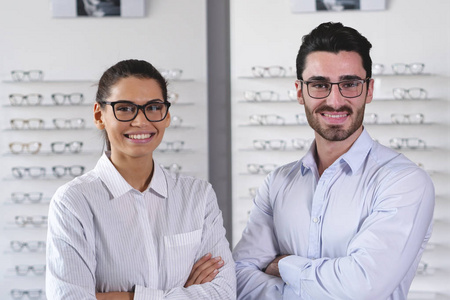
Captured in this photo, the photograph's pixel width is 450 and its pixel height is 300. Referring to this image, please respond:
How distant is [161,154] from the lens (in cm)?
555

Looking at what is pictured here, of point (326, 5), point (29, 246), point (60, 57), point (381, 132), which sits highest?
point (326, 5)

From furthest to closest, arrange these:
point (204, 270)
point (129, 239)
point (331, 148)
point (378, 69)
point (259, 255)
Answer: point (378, 69), point (259, 255), point (331, 148), point (204, 270), point (129, 239)

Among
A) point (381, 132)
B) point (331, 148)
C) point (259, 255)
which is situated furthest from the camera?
point (381, 132)

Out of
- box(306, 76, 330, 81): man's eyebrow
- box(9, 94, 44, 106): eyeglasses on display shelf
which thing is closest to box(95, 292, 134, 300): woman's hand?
box(306, 76, 330, 81): man's eyebrow

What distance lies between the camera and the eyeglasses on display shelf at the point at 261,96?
5.45 m

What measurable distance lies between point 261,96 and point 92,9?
1.78m

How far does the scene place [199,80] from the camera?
5562 millimetres

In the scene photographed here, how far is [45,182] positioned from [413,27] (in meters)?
3.71

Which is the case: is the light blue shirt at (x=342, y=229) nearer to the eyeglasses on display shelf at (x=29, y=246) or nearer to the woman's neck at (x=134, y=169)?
the woman's neck at (x=134, y=169)

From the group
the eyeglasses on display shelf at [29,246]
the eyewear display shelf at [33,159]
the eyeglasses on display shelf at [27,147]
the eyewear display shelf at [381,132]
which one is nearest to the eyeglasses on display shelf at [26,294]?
the eyewear display shelf at [33,159]

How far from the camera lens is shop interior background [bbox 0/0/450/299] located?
17.9 feet

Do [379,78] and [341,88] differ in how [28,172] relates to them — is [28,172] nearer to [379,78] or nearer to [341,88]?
[379,78]

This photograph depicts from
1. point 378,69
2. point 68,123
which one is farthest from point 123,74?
point 378,69

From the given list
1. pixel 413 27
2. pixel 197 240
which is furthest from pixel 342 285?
→ pixel 413 27
